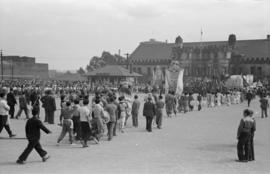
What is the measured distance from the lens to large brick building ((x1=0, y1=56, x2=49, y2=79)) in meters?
85.0

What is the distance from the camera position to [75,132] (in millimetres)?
13414

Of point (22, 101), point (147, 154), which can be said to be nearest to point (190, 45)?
point (22, 101)

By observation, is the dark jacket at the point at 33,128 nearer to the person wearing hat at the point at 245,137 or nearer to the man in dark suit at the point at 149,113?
the person wearing hat at the point at 245,137

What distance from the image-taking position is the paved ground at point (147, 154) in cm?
897

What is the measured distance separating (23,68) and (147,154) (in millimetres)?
82787

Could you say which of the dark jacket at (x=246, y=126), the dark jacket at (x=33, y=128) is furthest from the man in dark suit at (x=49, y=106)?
the dark jacket at (x=246, y=126)

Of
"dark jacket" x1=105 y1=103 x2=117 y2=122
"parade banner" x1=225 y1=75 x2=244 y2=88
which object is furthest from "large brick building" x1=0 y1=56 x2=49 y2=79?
"dark jacket" x1=105 y1=103 x2=117 y2=122

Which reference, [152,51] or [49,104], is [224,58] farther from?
[49,104]

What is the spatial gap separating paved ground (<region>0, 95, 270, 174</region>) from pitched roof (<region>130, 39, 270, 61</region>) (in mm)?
71841

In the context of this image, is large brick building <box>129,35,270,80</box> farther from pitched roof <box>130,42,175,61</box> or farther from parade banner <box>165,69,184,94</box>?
parade banner <box>165,69,184,94</box>

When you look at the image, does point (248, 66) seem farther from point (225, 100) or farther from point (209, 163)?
point (209, 163)

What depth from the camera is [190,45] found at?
9719cm

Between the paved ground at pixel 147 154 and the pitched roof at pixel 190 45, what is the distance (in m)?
71.8

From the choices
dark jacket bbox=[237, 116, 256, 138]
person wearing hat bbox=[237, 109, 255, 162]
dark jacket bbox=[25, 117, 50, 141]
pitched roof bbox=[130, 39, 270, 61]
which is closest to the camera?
dark jacket bbox=[25, 117, 50, 141]
